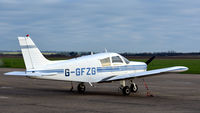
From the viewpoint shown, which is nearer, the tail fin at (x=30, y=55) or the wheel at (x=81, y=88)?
the tail fin at (x=30, y=55)

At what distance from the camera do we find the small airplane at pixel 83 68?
1559cm

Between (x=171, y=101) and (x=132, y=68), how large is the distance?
4.00m

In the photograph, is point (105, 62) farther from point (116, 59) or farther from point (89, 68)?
point (89, 68)

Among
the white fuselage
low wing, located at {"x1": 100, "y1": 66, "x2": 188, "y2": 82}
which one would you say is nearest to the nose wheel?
the white fuselage

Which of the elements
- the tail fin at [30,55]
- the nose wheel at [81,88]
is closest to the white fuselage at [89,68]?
the tail fin at [30,55]

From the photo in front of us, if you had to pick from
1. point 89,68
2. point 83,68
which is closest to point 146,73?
point 89,68

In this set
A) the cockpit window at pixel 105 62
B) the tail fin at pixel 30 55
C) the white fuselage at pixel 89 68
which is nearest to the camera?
the tail fin at pixel 30 55

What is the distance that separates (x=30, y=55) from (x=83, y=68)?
7.99 feet

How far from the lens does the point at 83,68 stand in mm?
16531

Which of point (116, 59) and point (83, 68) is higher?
point (116, 59)

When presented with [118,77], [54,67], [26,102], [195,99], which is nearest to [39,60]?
[54,67]

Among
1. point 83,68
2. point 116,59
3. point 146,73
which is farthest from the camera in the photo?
point 116,59

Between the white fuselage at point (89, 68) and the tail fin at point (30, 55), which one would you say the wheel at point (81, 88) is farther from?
the tail fin at point (30, 55)

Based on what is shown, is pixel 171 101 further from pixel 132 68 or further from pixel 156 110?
pixel 132 68
